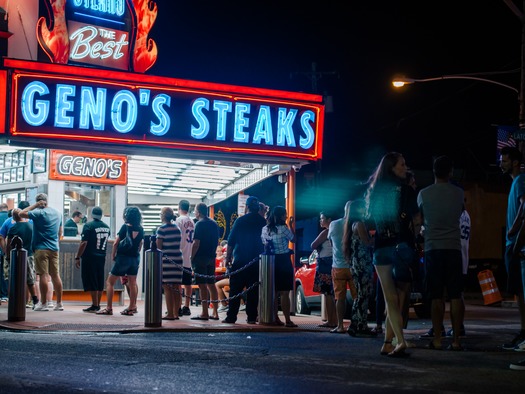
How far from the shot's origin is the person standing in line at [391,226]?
7.77m

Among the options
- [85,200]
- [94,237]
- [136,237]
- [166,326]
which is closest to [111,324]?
[166,326]

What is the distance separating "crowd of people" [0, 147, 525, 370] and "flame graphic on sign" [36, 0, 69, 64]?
130 inches

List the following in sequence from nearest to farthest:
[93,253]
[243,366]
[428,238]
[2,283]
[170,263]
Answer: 1. [243,366]
2. [428,238]
3. [170,263]
4. [93,253]
5. [2,283]

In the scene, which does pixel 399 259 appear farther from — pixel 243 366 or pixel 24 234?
pixel 24 234

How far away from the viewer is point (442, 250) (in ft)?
26.9

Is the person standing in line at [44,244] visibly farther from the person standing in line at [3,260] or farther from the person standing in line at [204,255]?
the person standing in line at [204,255]

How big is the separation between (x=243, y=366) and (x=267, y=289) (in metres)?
5.52

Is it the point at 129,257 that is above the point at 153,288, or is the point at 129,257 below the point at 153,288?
above

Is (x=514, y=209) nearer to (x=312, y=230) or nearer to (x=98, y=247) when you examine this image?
(x=98, y=247)

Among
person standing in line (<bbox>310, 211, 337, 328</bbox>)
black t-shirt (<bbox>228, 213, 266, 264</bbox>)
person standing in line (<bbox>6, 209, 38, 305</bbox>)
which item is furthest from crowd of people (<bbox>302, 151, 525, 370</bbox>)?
person standing in line (<bbox>6, 209, 38, 305</bbox>)

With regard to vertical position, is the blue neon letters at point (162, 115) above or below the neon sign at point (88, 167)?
above

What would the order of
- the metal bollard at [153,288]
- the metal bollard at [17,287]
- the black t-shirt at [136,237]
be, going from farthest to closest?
the black t-shirt at [136,237] < the metal bollard at [17,287] < the metal bollard at [153,288]

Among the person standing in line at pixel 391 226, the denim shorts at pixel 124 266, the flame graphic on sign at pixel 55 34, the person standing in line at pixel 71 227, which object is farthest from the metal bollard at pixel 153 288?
the flame graphic on sign at pixel 55 34

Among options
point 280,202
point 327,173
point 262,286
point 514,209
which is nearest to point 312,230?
point 280,202
